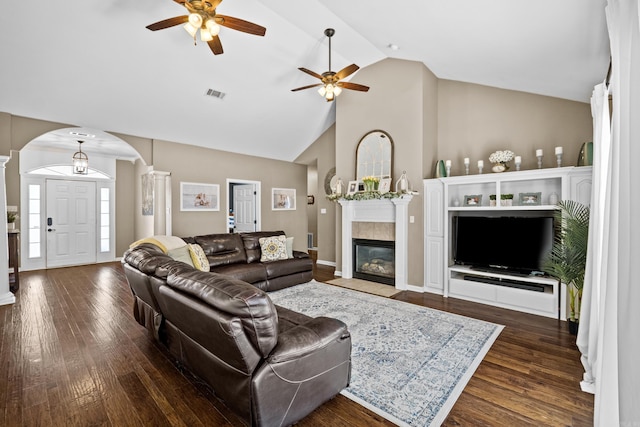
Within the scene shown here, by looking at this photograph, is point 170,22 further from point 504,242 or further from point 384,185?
point 504,242

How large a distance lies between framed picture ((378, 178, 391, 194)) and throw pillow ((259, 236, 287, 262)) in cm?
197

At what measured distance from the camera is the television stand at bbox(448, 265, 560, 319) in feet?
12.3

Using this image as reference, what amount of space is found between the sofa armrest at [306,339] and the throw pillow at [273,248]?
3037mm

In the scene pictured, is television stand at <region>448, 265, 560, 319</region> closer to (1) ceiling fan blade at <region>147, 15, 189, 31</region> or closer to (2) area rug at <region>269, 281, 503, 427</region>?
(2) area rug at <region>269, 281, 503, 427</region>

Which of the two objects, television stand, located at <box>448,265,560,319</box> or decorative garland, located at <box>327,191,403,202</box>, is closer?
television stand, located at <box>448,265,560,319</box>

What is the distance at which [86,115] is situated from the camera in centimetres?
511

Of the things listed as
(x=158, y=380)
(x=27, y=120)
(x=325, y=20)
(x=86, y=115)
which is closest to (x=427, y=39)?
(x=325, y=20)

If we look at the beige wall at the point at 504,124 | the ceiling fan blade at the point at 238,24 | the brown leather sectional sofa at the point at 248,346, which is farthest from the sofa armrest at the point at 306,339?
the beige wall at the point at 504,124

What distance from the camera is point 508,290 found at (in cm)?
404

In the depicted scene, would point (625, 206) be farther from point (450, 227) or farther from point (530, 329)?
point (450, 227)

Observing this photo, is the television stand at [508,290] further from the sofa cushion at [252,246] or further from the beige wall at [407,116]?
the sofa cushion at [252,246]

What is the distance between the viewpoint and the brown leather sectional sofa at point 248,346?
5.37ft

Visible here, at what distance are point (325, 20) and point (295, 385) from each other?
14.8 ft

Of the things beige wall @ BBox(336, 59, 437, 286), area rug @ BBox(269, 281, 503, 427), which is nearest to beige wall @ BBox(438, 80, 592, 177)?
beige wall @ BBox(336, 59, 437, 286)
